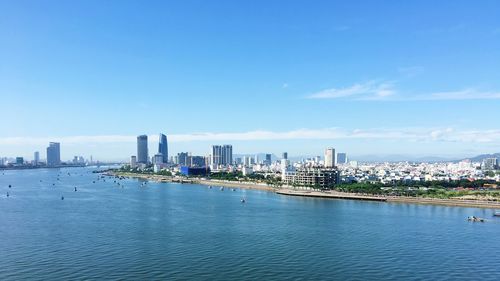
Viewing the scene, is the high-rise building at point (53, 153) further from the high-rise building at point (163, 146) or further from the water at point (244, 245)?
the water at point (244, 245)

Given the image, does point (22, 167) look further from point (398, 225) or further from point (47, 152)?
point (398, 225)

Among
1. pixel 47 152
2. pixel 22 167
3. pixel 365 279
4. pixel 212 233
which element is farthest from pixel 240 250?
pixel 47 152

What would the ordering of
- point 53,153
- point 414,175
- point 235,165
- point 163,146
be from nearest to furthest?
point 414,175, point 235,165, point 163,146, point 53,153

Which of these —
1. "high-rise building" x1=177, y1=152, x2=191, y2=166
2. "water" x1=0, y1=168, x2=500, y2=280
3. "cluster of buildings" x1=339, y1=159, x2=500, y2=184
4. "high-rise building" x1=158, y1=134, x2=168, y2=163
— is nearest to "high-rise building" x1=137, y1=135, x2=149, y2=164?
"high-rise building" x1=158, y1=134, x2=168, y2=163

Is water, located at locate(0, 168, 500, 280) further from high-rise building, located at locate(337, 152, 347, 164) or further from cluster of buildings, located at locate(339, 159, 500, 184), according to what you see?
high-rise building, located at locate(337, 152, 347, 164)

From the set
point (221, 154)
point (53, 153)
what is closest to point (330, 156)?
point (221, 154)

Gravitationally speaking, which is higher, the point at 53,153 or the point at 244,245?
the point at 53,153

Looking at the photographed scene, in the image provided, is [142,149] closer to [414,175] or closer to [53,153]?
[53,153]

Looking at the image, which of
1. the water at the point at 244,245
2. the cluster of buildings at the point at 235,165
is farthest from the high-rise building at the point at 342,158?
the water at the point at 244,245
